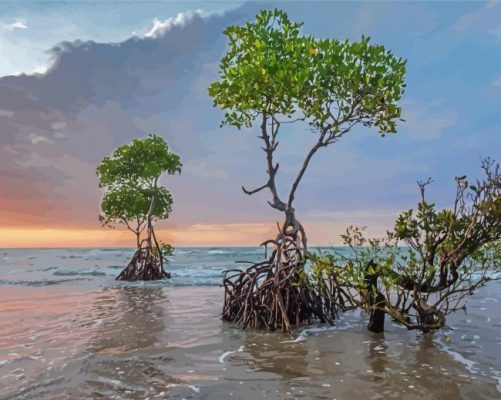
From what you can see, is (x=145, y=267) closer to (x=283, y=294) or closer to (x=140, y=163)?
(x=140, y=163)

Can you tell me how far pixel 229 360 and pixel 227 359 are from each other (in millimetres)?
80

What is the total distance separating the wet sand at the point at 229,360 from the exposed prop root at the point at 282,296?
21.2 inches

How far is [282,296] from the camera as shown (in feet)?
37.1

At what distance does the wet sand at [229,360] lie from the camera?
6785 millimetres

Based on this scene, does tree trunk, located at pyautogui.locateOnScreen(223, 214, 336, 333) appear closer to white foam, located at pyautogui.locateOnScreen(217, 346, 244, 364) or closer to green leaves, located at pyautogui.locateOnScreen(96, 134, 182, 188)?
white foam, located at pyautogui.locateOnScreen(217, 346, 244, 364)

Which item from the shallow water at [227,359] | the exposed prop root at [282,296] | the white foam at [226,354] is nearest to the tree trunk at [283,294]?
the exposed prop root at [282,296]

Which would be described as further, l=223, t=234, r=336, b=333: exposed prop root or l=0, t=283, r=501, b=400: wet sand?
l=223, t=234, r=336, b=333: exposed prop root

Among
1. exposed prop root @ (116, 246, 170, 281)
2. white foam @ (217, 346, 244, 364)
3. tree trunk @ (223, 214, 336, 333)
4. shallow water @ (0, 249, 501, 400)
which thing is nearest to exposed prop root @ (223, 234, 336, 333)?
tree trunk @ (223, 214, 336, 333)

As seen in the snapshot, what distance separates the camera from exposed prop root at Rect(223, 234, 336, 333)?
11164 mm

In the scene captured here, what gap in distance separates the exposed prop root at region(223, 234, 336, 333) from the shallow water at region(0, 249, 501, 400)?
1.56 ft

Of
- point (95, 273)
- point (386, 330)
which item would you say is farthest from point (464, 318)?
point (95, 273)

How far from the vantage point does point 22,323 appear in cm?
1298

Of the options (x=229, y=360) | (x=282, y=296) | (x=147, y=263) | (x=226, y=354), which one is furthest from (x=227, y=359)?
(x=147, y=263)

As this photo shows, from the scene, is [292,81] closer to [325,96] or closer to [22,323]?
[325,96]
